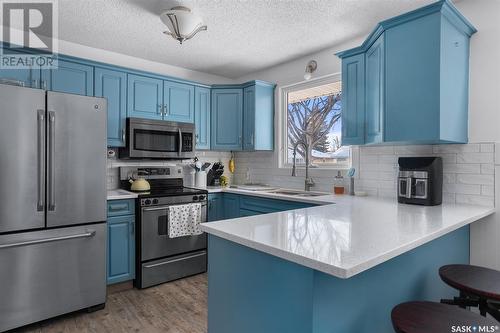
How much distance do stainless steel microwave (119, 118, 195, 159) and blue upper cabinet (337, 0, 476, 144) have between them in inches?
83.5

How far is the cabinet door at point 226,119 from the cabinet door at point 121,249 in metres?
1.53

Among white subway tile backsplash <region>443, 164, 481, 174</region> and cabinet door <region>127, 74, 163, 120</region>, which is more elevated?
cabinet door <region>127, 74, 163, 120</region>

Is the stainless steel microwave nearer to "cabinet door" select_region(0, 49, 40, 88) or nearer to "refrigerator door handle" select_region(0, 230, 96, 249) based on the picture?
"cabinet door" select_region(0, 49, 40, 88)

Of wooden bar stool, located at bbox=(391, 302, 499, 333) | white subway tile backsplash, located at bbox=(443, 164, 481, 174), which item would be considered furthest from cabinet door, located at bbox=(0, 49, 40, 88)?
white subway tile backsplash, located at bbox=(443, 164, 481, 174)

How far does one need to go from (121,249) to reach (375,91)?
2.65 m

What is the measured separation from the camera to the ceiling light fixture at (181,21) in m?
2.36

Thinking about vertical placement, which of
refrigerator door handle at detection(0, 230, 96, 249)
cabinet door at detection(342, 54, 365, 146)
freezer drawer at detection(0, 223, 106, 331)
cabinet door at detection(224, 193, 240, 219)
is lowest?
freezer drawer at detection(0, 223, 106, 331)

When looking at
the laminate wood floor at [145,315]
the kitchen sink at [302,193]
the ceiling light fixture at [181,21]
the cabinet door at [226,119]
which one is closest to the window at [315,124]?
the kitchen sink at [302,193]

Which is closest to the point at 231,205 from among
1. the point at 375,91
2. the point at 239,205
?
the point at 239,205

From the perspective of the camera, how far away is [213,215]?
11.4ft

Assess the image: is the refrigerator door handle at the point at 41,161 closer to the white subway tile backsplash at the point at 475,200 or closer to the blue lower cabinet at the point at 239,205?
the blue lower cabinet at the point at 239,205

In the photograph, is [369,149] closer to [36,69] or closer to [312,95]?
[312,95]

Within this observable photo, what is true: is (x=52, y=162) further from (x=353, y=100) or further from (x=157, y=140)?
(x=353, y=100)

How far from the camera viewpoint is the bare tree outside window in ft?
10.7
